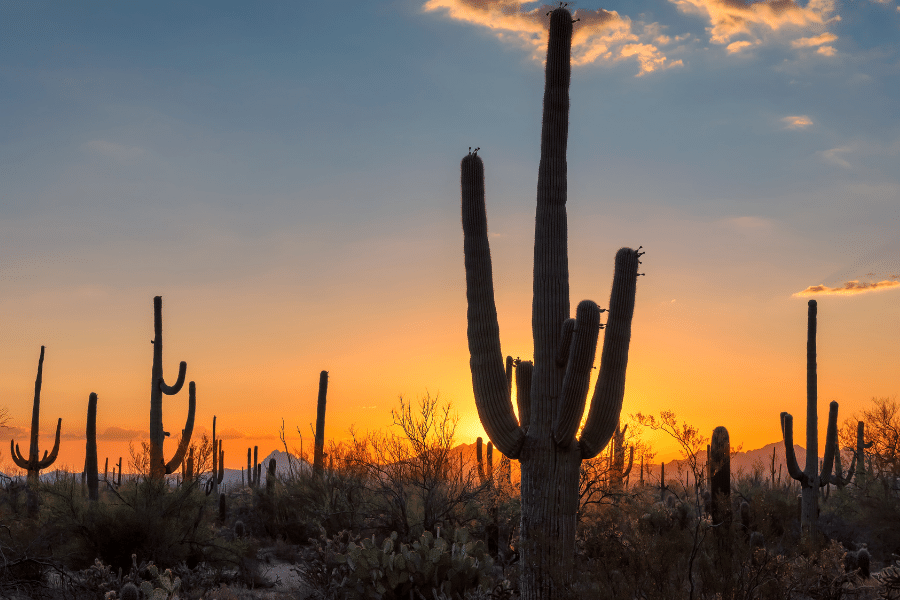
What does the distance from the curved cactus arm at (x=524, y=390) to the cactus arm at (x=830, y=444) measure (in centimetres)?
1385

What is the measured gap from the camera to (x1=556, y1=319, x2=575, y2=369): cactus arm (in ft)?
32.6

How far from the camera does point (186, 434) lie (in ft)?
72.4

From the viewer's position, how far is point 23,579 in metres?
10.7

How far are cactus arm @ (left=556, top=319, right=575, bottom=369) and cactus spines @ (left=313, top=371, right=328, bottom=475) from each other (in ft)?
48.8

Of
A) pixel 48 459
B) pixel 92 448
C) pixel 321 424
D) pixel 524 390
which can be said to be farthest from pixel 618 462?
pixel 48 459

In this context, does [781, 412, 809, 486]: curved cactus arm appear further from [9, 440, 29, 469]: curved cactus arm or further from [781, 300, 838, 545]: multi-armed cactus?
[9, 440, 29, 469]: curved cactus arm

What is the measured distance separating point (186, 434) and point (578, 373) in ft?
51.7

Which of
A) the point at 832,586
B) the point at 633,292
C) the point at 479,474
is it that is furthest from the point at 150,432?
the point at 832,586

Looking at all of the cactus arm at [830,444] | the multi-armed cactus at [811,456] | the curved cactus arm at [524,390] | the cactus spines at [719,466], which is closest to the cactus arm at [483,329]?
the curved cactus arm at [524,390]

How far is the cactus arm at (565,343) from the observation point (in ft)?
32.6

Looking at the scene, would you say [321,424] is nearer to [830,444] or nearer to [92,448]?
[92,448]

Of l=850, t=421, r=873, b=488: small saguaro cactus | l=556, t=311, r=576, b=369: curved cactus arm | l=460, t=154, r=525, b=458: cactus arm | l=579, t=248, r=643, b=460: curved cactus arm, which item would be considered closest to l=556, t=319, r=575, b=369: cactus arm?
l=556, t=311, r=576, b=369: curved cactus arm

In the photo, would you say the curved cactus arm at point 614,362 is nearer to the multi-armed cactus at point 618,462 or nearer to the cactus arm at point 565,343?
the cactus arm at point 565,343

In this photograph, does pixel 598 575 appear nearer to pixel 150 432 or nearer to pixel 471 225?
pixel 471 225
